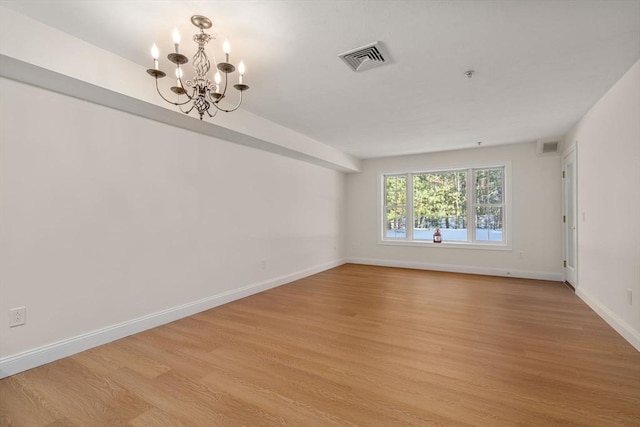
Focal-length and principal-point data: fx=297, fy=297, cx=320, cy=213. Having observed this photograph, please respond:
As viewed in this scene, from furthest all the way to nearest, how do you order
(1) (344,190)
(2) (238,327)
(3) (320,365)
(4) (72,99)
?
(1) (344,190)
(2) (238,327)
(4) (72,99)
(3) (320,365)

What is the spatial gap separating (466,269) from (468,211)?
1.14 meters

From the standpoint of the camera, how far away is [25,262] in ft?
7.34

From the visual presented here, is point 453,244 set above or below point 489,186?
below

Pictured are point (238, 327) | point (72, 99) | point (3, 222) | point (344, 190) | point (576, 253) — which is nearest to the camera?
point (3, 222)

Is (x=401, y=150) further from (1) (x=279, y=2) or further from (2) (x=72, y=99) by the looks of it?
(2) (x=72, y=99)

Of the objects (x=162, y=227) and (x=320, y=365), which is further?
(x=162, y=227)

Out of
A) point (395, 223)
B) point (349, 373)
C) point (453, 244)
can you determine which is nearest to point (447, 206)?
point (453, 244)

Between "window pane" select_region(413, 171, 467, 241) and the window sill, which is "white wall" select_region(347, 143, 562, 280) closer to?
the window sill

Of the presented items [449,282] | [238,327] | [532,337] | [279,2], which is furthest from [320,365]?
[449,282]

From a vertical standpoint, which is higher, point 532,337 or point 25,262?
point 25,262

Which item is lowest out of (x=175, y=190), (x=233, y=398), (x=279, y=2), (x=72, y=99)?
(x=233, y=398)

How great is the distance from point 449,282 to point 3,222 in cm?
536

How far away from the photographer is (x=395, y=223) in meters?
6.73

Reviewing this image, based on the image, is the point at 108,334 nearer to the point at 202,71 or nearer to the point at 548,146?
the point at 202,71
